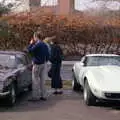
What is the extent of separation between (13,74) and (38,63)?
3.28ft

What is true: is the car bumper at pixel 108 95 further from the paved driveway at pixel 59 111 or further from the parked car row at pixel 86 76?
the paved driveway at pixel 59 111

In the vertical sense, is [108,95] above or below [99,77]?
below

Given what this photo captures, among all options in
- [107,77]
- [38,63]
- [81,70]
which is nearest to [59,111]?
[107,77]

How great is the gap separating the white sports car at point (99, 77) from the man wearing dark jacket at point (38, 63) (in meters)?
1.18

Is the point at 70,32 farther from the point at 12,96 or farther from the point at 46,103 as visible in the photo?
the point at 12,96

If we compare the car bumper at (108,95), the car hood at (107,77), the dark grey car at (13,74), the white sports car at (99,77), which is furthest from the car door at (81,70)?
the car bumper at (108,95)

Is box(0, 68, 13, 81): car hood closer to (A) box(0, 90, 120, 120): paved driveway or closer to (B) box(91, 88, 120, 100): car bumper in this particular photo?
(A) box(0, 90, 120, 120): paved driveway

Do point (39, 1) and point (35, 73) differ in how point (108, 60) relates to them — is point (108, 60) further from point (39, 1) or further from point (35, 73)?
point (39, 1)

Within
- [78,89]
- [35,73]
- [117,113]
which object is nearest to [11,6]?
[78,89]

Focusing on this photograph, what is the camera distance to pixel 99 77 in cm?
1202

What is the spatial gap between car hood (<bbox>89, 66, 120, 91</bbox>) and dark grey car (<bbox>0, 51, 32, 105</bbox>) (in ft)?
6.41

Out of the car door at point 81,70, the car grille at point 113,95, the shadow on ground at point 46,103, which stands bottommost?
the shadow on ground at point 46,103

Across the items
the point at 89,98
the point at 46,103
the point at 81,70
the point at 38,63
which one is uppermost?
the point at 38,63

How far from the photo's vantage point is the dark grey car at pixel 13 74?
37.0 feet
